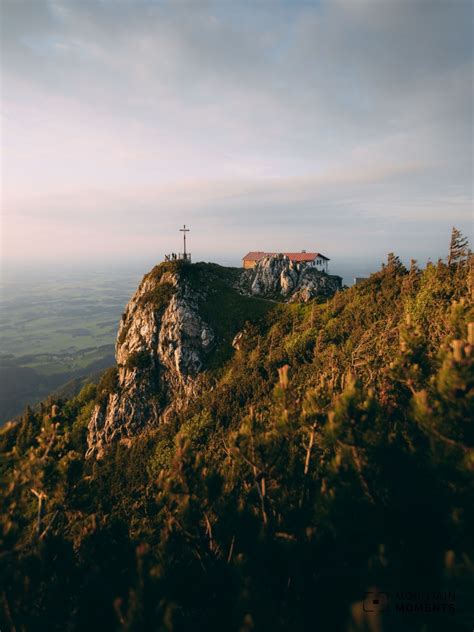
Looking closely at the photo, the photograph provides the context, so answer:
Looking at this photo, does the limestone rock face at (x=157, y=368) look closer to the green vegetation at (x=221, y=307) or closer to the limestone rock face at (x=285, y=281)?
the green vegetation at (x=221, y=307)

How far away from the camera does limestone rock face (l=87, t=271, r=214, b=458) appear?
57000 mm

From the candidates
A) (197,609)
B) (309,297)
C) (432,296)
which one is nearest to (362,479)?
(197,609)

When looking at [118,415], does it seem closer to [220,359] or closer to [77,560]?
[220,359]

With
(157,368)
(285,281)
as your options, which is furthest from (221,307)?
(157,368)

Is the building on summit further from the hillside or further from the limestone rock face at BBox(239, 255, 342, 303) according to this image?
the hillside

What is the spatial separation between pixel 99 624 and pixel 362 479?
10.9 m

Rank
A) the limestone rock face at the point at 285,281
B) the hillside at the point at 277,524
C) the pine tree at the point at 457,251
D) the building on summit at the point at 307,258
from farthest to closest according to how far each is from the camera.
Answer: the building on summit at the point at 307,258 → the limestone rock face at the point at 285,281 → the pine tree at the point at 457,251 → the hillside at the point at 277,524

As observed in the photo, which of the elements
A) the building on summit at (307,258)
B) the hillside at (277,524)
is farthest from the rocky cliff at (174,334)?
the hillside at (277,524)

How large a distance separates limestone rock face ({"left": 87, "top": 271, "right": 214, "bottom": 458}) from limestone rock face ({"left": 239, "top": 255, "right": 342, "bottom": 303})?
1685 cm

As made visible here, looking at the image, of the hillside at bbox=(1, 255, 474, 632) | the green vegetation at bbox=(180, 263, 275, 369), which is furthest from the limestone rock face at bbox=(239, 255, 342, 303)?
A: the hillside at bbox=(1, 255, 474, 632)

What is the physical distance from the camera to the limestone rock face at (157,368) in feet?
187

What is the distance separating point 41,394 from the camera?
192 meters

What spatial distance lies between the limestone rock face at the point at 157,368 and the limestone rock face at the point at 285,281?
16849 mm

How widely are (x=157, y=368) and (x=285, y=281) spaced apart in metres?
35.5
